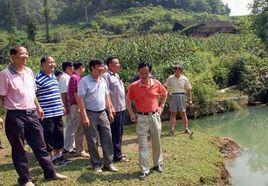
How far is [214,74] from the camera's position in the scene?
16984 mm

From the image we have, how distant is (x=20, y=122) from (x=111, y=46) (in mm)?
13234

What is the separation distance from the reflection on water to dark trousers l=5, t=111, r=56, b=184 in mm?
3645

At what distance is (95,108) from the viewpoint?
6.02m

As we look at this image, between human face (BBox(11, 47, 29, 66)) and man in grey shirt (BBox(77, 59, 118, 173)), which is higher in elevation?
human face (BBox(11, 47, 29, 66))

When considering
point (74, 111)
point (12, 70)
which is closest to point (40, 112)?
point (12, 70)

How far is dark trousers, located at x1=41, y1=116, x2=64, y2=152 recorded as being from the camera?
6219 mm

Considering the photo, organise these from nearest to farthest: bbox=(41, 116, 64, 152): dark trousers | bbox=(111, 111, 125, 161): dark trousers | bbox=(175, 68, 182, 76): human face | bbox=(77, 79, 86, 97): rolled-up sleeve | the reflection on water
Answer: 1. bbox=(77, 79, 86, 97): rolled-up sleeve
2. bbox=(41, 116, 64, 152): dark trousers
3. bbox=(111, 111, 125, 161): dark trousers
4. the reflection on water
5. bbox=(175, 68, 182, 76): human face

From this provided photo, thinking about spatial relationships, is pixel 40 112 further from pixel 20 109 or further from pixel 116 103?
pixel 116 103

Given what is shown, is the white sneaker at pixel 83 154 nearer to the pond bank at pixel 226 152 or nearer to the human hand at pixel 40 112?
the human hand at pixel 40 112

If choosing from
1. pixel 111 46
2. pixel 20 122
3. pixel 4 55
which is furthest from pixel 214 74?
pixel 4 55

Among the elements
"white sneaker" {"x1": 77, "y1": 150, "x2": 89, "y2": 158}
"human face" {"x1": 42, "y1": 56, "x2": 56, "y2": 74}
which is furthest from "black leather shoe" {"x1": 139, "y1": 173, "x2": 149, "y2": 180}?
"human face" {"x1": 42, "y1": 56, "x2": 56, "y2": 74}

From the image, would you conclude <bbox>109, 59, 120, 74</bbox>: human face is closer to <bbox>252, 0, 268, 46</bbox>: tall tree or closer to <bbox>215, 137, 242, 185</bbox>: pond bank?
<bbox>215, 137, 242, 185</bbox>: pond bank

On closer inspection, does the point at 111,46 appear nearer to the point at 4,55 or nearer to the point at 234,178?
the point at 234,178

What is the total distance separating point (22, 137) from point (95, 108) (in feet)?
3.97
